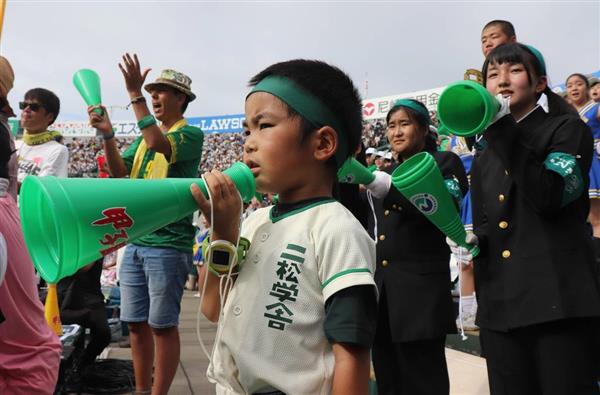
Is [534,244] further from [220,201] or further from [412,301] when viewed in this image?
[220,201]

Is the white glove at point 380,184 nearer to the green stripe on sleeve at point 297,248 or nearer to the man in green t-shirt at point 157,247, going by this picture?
the man in green t-shirt at point 157,247

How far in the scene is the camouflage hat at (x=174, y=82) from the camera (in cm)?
338

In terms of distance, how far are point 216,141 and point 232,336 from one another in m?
32.1

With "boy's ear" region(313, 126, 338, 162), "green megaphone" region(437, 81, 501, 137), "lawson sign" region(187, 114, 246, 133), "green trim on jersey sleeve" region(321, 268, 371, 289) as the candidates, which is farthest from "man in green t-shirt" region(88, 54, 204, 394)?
"lawson sign" region(187, 114, 246, 133)

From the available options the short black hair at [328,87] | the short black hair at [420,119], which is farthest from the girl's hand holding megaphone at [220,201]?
the short black hair at [420,119]

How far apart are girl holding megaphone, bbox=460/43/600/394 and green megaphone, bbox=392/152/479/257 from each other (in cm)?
15

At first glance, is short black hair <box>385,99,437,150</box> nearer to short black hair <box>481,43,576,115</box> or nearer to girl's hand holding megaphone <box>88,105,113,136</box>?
short black hair <box>481,43,576,115</box>

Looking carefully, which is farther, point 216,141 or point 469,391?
point 216,141

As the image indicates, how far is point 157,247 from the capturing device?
3.05m

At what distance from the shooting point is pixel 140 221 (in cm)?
124

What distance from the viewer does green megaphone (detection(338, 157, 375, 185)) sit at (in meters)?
2.42

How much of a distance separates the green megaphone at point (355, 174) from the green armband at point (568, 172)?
82cm

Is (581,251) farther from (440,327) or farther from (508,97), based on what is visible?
(440,327)

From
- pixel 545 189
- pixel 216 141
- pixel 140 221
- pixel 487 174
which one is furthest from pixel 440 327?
pixel 216 141
